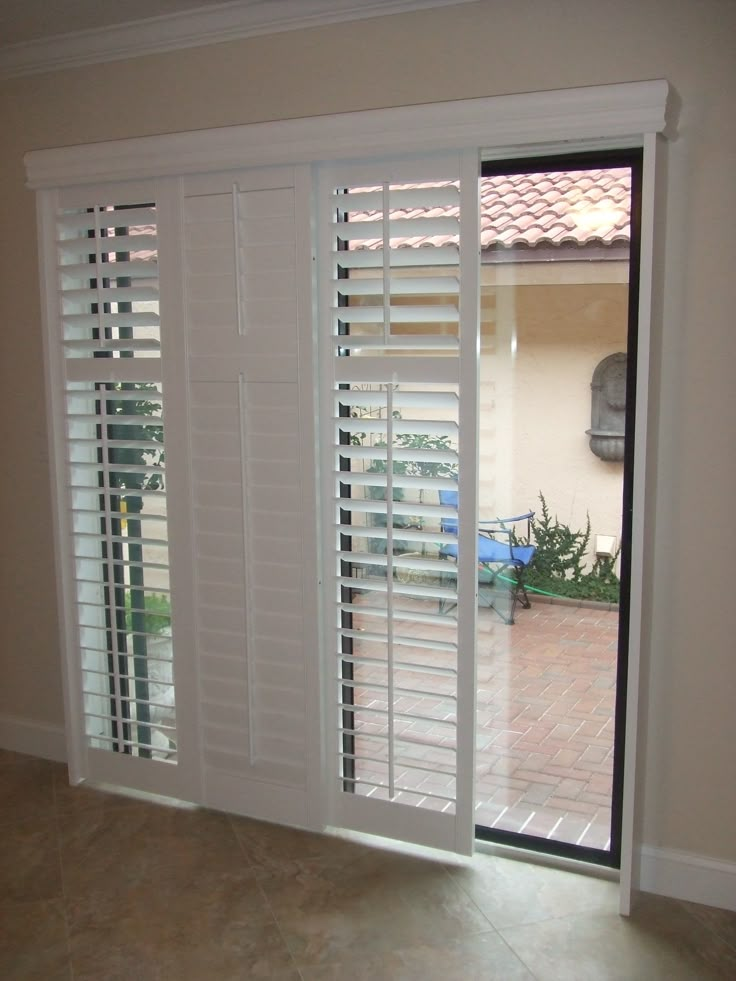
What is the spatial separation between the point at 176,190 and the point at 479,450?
129 centimetres

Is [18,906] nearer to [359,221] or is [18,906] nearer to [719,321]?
[359,221]

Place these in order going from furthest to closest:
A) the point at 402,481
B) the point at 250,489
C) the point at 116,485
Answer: the point at 116,485
the point at 250,489
the point at 402,481

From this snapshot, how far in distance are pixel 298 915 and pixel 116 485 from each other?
65.7 inches

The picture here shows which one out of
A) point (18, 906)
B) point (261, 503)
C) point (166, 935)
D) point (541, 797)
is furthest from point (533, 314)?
point (18, 906)

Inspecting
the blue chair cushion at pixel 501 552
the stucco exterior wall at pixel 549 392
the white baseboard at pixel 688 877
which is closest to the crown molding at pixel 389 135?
the stucco exterior wall at pixel 549 392

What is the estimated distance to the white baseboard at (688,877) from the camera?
2629 mm

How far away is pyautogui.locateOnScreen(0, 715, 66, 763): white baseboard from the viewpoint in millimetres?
3617

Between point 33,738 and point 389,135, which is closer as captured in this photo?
point 389,135

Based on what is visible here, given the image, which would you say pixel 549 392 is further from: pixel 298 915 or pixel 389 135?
pixel 298 915

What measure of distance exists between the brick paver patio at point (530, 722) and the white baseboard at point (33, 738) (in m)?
1.38

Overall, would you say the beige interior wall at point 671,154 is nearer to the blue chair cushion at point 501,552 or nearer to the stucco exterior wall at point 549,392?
the stucco exterior wall at point 549,392

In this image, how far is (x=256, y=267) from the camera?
2.87m

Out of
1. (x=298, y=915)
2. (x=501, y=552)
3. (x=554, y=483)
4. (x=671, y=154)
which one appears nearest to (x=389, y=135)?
(x=671, y=154)

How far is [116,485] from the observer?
345 cm
